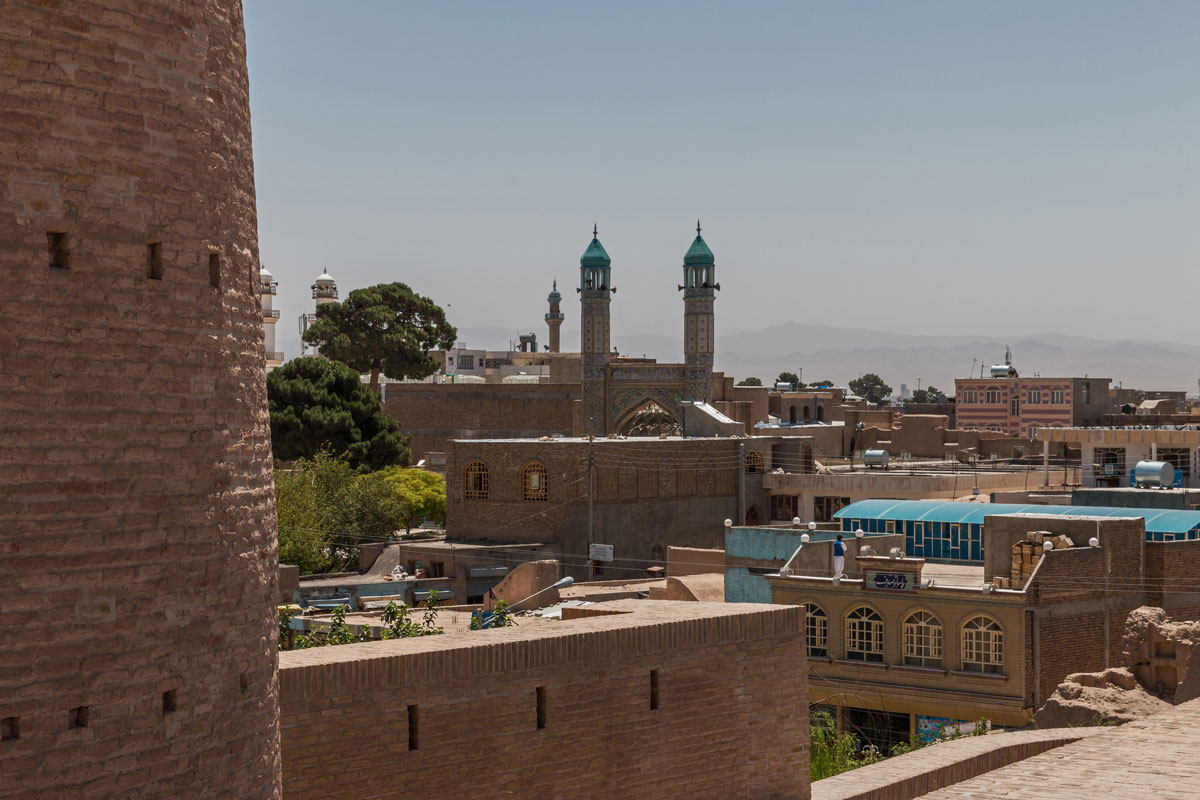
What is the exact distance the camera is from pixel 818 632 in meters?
23.4

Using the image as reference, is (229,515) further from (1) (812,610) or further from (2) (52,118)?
(1) (812,610)

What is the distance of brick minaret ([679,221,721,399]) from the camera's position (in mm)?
52844

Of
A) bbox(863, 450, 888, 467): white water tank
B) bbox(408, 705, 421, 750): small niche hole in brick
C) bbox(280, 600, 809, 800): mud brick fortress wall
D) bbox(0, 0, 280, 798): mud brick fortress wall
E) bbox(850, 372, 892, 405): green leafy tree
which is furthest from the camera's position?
bbox(850, 372, 892, 405): green leafy tree

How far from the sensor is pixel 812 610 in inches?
931

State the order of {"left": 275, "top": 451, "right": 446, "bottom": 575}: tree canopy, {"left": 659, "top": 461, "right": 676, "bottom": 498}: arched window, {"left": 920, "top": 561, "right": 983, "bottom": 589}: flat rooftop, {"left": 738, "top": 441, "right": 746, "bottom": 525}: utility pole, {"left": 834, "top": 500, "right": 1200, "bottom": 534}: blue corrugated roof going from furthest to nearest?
{"left": 738, "top": 441, "right": 746, "bottom": 525}: utility pole, {"left": 659, "top": 461, "right": 676, "bottom": 498}: arched window, {"left": 275, "top": 451, "right": 446, "bottom": 575}: tree canopy, {"left": 834, "top": 500, "right": 1200, "bottom": 534}: blue corrugated roof, {"left": 920, "top": 561, "right": 983, "bottom": 589}: flat rooftop

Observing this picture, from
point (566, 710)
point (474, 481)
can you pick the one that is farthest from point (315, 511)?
point (566, 710)

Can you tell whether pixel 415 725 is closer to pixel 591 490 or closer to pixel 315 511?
pixel 591 490

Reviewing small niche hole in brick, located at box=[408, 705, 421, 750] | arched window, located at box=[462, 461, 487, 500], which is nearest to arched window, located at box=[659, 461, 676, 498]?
arched window, located at box=[462, 461, 487, 500]

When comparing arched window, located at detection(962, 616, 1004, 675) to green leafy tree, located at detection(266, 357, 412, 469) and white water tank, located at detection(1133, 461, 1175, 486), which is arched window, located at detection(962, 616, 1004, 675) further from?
green leafy tree, located at detection(266, 357, 412, 469)

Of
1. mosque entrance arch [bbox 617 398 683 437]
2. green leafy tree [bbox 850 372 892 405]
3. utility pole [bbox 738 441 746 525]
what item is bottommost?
utility pole [bbox 738 441 746 525]

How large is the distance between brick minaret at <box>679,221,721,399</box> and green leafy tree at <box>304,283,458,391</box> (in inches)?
508

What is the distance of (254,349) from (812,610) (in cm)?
1814

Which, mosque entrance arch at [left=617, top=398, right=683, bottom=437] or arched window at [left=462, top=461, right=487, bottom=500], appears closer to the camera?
arched window at [left=462, top=461, right=487, bottom=500]

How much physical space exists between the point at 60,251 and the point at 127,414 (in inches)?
25.2
